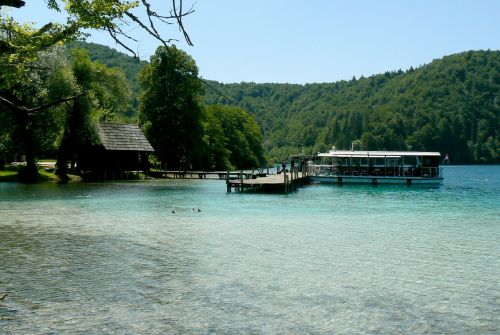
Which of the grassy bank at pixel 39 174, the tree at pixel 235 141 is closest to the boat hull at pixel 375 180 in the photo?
the grassy bank at pixel 39 174

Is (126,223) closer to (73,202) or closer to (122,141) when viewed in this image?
(73,202)

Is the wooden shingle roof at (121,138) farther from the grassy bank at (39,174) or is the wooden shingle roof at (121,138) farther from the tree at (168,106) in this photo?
the tree at (168,106)

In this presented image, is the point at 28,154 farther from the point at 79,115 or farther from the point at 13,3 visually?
the point at 13,3

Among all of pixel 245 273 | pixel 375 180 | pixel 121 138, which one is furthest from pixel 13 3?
pixel 375 180

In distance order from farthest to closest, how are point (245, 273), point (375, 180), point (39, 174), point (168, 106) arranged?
point (168, 106)
point (375, 180)
point (39, 174)
point (245, 273)

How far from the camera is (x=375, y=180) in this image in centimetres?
5950

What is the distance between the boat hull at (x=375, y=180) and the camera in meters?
59.1

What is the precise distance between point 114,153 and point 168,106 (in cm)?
1505

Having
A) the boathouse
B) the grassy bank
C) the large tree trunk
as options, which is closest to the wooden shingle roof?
the boathouse

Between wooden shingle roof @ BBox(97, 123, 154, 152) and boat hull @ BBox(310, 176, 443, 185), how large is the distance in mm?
19739

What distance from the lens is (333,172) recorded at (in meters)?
62.1

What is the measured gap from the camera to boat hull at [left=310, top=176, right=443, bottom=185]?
59138mm

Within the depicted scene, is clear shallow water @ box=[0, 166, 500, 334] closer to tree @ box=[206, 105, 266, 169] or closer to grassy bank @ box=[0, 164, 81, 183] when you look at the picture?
grassy bank @ box=[0, 164, 81, 183]

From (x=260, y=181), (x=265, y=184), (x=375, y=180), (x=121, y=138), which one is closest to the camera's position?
(x=265, y=184)
